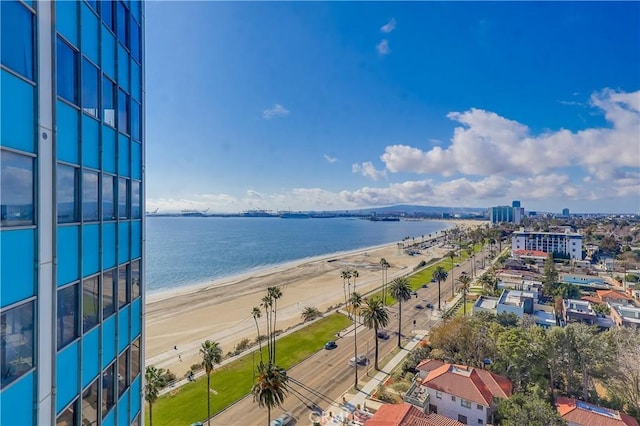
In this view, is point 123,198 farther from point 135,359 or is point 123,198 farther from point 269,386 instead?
point 269,386

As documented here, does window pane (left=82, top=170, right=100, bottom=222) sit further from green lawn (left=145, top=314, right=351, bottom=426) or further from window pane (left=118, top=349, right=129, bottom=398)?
green lawn (left=145, top=314, right=351, bottom=426)

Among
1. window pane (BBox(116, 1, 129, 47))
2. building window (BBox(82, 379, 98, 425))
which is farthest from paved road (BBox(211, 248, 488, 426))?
window pane (BBox(116, 1, 129, 47))

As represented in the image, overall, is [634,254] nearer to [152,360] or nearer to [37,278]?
[152,360]

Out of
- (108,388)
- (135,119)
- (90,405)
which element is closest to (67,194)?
(135,119)

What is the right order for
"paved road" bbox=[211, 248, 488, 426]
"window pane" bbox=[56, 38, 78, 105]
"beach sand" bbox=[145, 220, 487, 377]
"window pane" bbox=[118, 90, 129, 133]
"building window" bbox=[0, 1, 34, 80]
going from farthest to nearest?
"beach sand" bbox=[145, 220, 487, 377] < "paved road" bbox=[211, 248, 488, 426] < "window pane" bbox=[118, 90, 129, 133] < "window pane" bbox=[56, 38, 78, 105] < "building window" bbox=[0, 1, 34, 80]

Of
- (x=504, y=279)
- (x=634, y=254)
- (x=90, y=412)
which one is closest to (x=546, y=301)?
(x=504, y=279)

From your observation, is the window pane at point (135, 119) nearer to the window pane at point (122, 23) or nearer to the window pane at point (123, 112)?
the window pane at point (123, 112)

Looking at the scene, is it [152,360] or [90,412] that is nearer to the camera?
[90,412]

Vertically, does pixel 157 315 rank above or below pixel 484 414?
below

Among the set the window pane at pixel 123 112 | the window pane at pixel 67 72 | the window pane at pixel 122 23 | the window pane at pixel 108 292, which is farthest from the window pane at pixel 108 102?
the window pane at pixel 108 292
